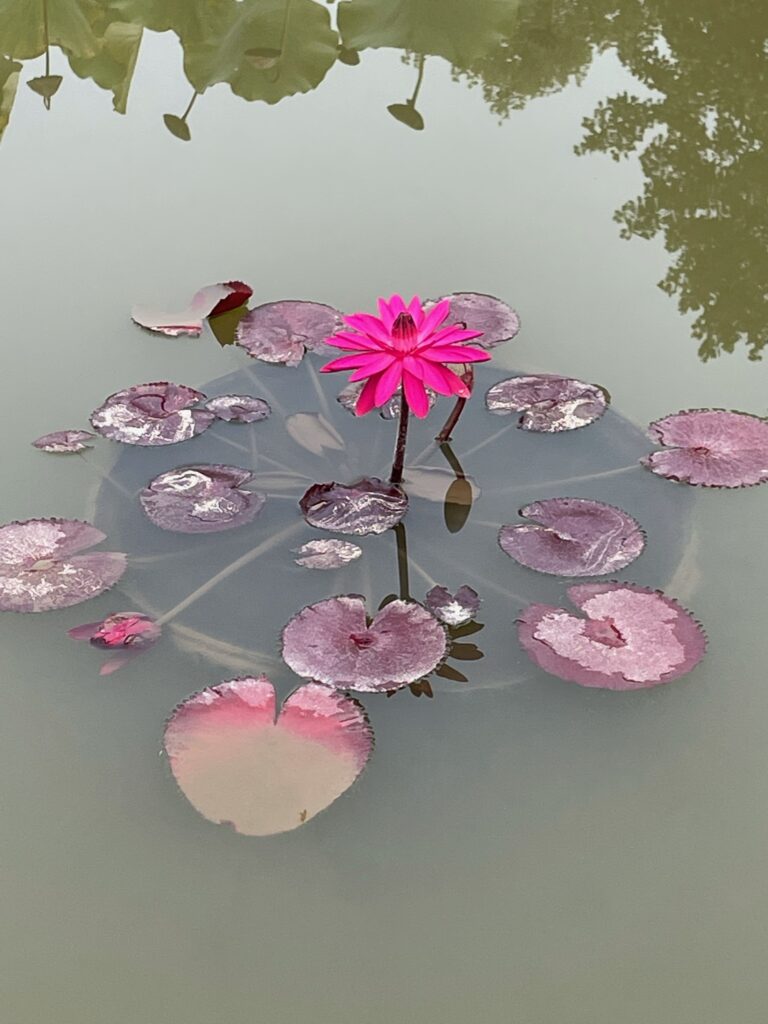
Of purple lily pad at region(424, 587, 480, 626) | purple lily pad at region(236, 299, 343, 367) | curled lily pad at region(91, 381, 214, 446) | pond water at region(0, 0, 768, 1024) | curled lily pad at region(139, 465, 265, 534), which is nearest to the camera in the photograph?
pond water at region(0, 0, 768, 1024)

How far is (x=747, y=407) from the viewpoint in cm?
170

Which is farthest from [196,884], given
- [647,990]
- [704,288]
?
[704,288]

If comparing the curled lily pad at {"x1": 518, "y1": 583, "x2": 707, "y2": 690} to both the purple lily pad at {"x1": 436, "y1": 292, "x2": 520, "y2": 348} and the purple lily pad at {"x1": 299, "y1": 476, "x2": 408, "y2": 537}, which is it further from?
the purple lily pad at {"x1": 436, "y1": 292, "x2": 520, "y2": 348}

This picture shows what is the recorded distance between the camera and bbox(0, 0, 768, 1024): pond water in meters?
1.08

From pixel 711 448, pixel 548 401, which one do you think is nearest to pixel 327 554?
pixel 548 401

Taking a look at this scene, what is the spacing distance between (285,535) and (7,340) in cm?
71

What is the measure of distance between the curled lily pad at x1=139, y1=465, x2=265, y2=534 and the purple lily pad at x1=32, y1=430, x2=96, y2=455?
0.52ft

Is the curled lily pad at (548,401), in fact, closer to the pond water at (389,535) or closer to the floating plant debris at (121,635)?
the pond water at (389,535)

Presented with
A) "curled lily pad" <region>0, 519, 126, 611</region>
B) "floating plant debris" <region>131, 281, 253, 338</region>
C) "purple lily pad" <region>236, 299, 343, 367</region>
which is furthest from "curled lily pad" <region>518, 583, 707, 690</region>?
"floating plant debris" <region>131, 281, 253, 338</region>

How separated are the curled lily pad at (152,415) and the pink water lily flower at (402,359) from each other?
0.34 meters

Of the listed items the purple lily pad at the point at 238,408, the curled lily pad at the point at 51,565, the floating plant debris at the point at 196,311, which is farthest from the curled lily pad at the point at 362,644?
the floating plant debris at the point at 196,311

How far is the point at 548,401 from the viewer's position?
168 cm

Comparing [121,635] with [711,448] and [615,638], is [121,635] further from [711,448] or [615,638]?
[711,448]

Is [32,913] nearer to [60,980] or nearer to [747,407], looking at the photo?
[60,980]
